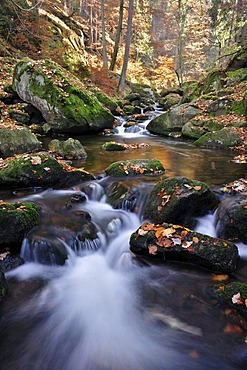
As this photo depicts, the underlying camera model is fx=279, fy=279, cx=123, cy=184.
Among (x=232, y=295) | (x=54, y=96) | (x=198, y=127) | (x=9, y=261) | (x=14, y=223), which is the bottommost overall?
(x=9, y=261)

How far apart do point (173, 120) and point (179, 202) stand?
9.55m

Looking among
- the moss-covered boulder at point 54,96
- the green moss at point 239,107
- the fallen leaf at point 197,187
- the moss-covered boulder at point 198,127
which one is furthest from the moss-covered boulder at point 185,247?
the green moss at point 239,107

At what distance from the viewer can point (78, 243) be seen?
4520 mm

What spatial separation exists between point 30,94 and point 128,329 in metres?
10.5

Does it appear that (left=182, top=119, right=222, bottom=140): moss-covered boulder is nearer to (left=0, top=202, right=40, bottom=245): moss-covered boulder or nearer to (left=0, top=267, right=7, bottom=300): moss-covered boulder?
(left=0, top=202, right=40, bottom=245): moss-covered boulder

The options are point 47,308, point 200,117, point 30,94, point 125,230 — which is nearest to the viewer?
point 47,308

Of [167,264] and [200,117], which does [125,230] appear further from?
[200,117]

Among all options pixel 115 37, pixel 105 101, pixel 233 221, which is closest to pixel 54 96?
pixel 105 101

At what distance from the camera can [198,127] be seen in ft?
39.8

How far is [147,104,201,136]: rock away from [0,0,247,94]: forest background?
267cm

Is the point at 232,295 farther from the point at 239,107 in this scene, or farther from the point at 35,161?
the point at 239,107

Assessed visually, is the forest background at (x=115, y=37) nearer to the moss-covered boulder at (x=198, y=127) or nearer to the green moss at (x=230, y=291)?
the moss-covered boulder at (x=198, y=127)

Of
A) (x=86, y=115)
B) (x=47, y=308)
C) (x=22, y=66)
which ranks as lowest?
(x=47, y=308)

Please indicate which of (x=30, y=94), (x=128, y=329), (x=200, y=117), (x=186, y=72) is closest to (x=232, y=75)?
(x=200, y=117)
